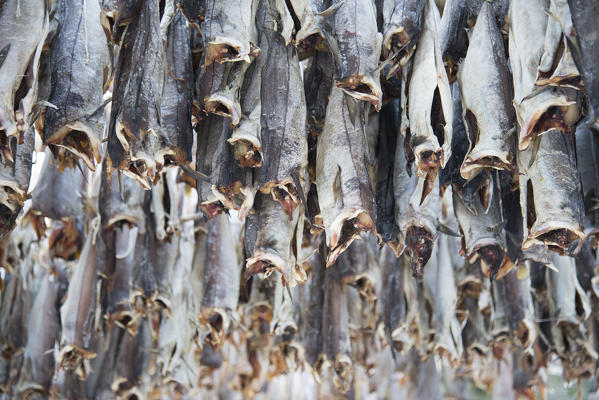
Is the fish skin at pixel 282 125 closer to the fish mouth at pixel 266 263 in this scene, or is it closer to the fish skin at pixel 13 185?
the fish mouth at pixel 266 263

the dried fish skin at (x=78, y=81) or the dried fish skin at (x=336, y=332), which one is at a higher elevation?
the dried fish skin at (x=78, y=81)

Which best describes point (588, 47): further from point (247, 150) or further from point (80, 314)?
point (80, 314)

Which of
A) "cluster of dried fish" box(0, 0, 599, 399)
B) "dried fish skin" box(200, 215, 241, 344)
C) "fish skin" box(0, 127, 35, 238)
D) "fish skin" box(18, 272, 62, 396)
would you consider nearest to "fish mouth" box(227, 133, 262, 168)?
"cluster of dried fish" box(0, 0, 599, 399)

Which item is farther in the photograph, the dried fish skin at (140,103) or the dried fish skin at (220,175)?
the dried fish skin at (220,175)

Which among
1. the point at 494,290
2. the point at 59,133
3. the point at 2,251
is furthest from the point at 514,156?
the point at 2,251

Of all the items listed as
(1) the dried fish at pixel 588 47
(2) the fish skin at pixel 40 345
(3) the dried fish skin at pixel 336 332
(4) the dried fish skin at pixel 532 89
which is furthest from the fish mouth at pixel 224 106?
(2) the fish skin at pixel 40 345

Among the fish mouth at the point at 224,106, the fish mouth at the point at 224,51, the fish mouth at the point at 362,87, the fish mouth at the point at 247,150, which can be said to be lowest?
the fish mouth at the point at 247,150
